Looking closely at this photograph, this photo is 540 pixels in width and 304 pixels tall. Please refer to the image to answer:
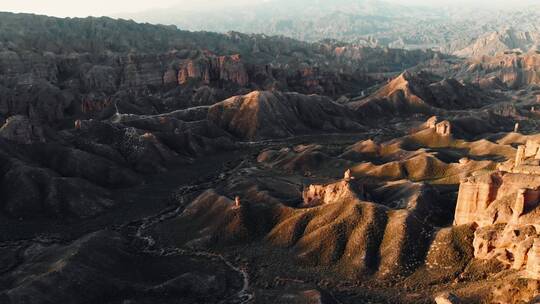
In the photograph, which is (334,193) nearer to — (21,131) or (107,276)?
(107,276)

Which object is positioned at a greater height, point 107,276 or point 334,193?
point 334,193

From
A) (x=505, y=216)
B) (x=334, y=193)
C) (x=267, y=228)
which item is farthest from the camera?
(x=334, y=193)

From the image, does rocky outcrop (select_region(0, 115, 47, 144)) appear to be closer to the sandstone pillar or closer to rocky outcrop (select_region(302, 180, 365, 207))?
rocky outcrop (select_region(302, 180, 365, 207))

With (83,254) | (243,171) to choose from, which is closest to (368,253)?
(83,254)

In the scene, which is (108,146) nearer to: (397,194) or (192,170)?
(192,170)

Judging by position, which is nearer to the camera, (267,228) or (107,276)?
(107,276)

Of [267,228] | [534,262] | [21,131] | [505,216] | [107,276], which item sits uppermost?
[505,216]

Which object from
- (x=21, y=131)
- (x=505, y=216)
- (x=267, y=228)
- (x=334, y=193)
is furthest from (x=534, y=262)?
(x=21, y=131)

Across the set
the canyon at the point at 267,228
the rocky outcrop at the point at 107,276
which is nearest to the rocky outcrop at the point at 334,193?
the canyon at the point at 267,228

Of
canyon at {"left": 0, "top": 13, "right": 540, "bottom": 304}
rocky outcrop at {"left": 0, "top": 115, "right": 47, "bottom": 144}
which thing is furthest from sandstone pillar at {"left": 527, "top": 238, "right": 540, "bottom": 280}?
rocky outcrop at {"left": 0, "top": 115, "right": 47, "bottom": 144}
